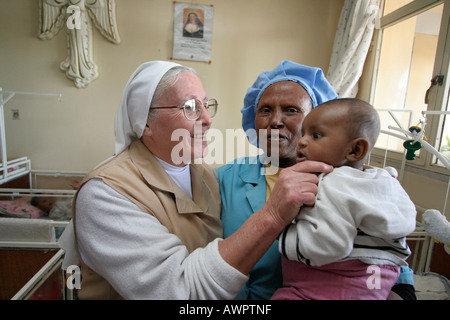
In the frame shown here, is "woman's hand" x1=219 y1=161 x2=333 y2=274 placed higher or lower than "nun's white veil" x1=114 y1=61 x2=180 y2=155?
lower

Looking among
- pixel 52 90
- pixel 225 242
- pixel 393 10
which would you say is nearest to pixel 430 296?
pixel 225 242

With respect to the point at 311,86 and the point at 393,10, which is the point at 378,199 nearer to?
the point at 311,86

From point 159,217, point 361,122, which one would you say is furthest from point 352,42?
point 159,217

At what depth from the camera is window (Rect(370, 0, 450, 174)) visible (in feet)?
5.95

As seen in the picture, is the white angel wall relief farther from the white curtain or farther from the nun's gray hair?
the white curtain

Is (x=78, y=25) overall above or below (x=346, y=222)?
above

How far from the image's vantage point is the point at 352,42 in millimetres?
2496

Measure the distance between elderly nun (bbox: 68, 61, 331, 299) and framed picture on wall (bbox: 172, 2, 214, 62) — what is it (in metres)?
2.17

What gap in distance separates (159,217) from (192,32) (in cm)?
268

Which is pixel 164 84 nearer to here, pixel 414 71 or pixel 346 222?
pixel 346 222

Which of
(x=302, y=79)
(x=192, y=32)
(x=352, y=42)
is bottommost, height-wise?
(x=302, y=79)

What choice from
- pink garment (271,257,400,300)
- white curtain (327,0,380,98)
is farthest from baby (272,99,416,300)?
white curtain (327,0,380,98)

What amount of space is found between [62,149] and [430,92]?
3.82 meters

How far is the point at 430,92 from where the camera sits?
1.90m
